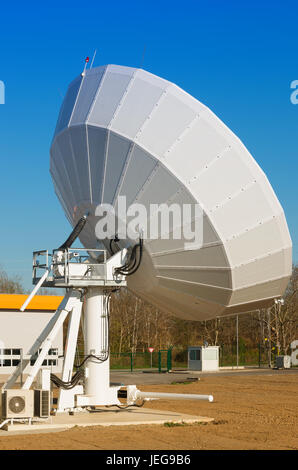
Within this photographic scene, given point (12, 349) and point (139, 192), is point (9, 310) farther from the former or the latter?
point (139, 192)

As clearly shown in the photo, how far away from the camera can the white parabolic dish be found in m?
18.5

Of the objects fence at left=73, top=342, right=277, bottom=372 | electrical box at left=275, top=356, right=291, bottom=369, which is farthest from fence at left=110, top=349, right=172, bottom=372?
electrical box at left=275, top=356, right=291, bottom=369

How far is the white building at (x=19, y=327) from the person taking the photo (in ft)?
152

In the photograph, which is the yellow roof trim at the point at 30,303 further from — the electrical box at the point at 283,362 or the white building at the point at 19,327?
the electrical box at the point at 283,362

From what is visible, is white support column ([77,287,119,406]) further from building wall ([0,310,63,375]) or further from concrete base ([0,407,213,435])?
building wall ([0,310,63,375])

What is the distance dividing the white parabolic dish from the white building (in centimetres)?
2634

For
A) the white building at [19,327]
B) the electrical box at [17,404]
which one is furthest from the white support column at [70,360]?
the white building at [19,327]

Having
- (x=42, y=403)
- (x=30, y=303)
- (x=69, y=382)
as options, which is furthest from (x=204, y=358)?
(x=42, y=403)

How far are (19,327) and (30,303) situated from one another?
179cm

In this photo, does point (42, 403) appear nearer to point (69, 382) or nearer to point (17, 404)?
point (17, 404)

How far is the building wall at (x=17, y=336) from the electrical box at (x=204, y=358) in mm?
9735

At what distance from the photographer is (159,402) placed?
27.1 metres

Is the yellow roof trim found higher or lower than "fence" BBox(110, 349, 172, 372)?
higher
